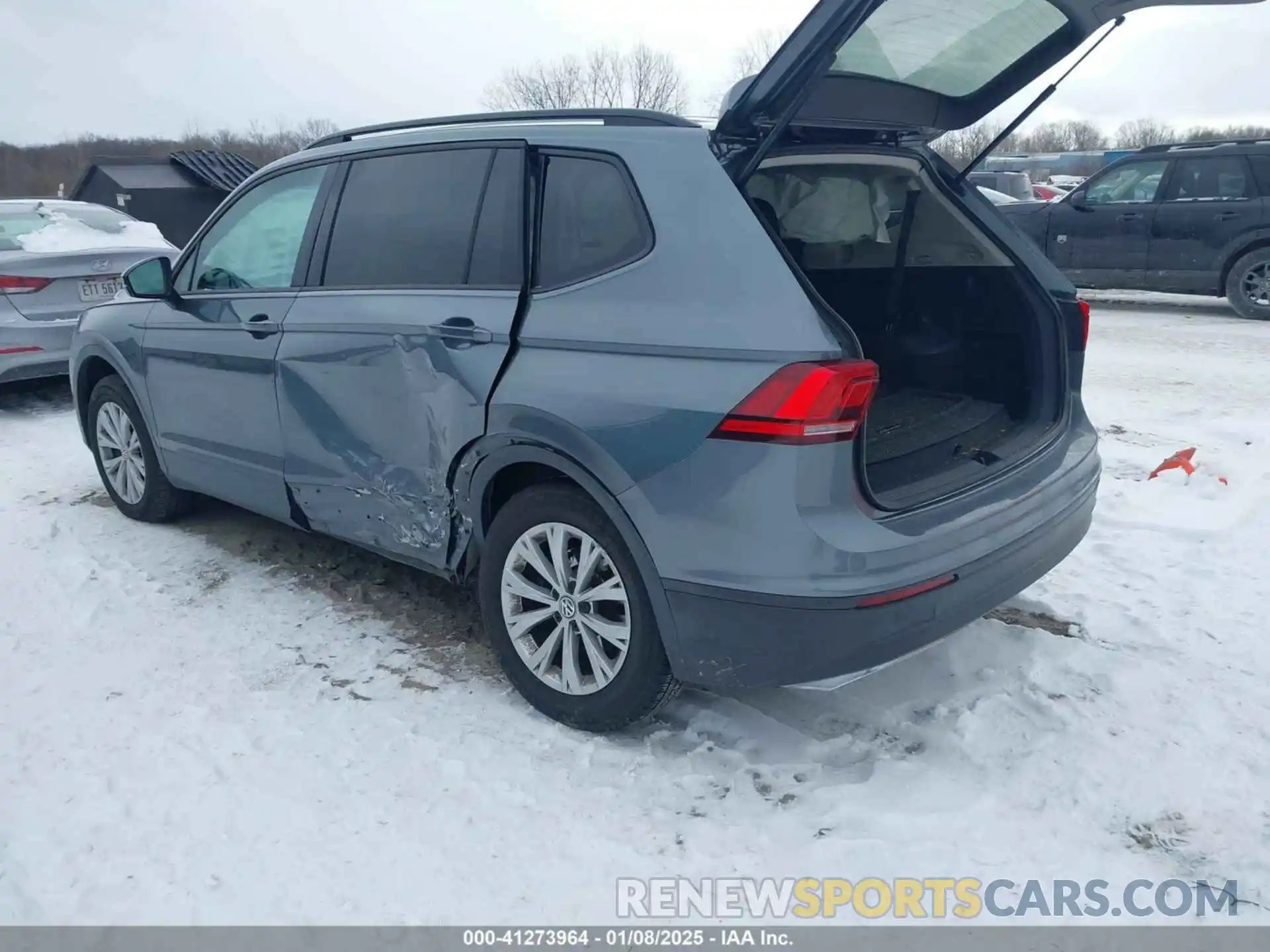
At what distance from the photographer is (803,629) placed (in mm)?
2531

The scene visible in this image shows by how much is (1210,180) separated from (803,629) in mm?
10248

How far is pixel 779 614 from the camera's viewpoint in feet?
8.30

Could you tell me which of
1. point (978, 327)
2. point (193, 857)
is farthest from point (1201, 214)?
point (193, 857)

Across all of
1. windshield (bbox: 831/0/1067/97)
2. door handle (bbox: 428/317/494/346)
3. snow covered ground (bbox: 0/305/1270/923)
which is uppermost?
windshield (bbox: 831/0/1067/97)

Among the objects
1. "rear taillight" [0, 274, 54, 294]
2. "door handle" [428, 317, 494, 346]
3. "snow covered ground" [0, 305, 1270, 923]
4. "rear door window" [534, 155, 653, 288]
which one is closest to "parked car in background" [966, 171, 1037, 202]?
"rear taillight" [0, 274, 54, 294]

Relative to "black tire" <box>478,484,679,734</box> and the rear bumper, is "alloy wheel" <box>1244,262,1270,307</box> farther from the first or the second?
"black tire" <box>478,484,679,734</box>

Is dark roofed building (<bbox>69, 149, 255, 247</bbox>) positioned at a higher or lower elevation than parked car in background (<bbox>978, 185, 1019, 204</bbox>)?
A: higher

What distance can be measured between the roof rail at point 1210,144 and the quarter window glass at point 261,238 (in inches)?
385

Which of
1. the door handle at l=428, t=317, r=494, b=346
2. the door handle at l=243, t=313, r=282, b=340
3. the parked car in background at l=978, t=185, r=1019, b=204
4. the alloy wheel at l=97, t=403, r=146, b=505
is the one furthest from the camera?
the parked car in background at l=978, t=185, r=1019, b=204

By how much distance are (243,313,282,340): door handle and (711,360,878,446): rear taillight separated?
2.18 m

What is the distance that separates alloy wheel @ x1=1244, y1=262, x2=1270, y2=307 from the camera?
10.1 meters

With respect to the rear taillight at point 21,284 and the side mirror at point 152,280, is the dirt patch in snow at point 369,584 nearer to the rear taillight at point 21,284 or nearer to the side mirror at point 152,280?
the side mirror at point 152,280

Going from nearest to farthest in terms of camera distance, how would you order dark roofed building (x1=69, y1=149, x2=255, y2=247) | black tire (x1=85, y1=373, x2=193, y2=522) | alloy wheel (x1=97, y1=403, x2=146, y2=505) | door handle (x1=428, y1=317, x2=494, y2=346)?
door handle (x1=428, y1=317, x2=494, y2=346) → black tire (x1=85, y1=373, x2=193, y2=522) → alloy wheel (x1=97, y1=403, x2=146, y2=505) → dark roofed building (x1=69, y1=149, x2=255, y2=247)
